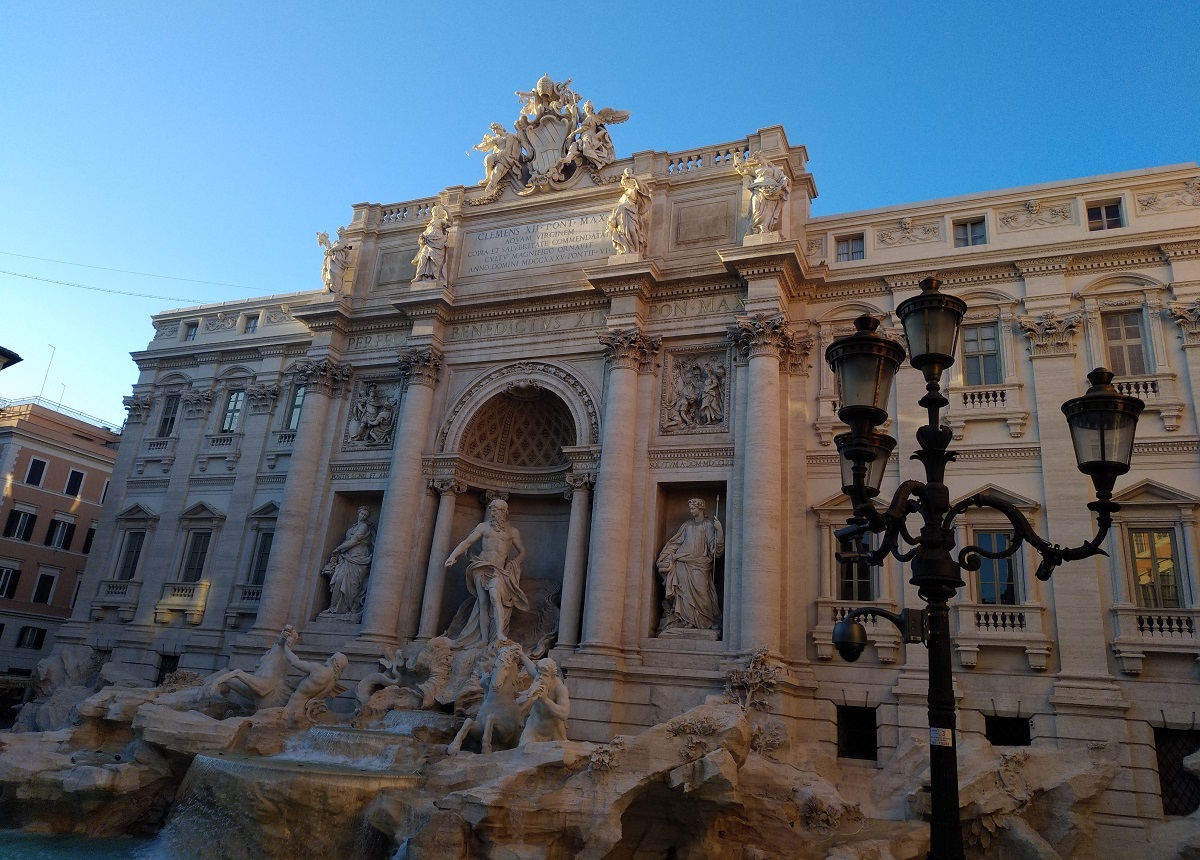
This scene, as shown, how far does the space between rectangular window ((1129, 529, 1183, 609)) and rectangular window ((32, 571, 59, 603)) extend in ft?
127

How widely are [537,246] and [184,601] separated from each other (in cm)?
1349

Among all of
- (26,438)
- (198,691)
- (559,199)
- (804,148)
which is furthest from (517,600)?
(26,438)

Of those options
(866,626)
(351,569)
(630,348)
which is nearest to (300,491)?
(351,569)

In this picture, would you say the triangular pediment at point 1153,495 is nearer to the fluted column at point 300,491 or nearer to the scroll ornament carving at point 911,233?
the scroll ornament carving at point 911,233

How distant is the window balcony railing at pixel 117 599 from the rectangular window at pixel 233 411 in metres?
4.95

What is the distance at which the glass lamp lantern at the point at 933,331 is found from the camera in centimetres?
735

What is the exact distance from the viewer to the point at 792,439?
19266mm

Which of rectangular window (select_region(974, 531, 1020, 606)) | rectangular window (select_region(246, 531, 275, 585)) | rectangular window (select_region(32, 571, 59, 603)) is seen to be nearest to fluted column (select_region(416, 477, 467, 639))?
rectangular window (select_region(246, 531, 275, 585))

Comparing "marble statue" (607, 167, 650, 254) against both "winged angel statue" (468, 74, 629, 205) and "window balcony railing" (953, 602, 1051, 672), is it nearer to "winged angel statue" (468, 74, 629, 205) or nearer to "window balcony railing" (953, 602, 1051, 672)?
"winged angel statue" (468, 74, 629, 205)

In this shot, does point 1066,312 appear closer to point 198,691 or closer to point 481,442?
point 481,442

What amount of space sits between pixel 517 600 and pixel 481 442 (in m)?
4.58

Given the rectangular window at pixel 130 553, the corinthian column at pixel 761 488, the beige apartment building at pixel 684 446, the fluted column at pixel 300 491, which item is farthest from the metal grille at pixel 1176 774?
the rectangular window at pixel 130 553

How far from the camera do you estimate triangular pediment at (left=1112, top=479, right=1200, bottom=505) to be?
1608 cm

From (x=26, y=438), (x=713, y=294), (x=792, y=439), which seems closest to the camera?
(x=792, y=439)
